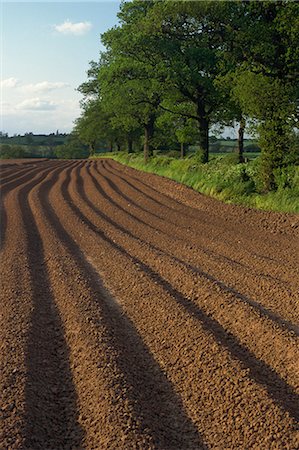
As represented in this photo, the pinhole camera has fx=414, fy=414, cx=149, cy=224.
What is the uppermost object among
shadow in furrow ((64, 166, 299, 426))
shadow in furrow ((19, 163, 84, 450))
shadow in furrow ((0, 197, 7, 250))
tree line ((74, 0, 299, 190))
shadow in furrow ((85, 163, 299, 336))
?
tree line ((74, 0, 299, 190))

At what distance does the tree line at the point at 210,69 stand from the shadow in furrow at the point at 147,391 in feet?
33.3

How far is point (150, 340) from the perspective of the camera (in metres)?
5.31

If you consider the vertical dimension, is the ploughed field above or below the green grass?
below

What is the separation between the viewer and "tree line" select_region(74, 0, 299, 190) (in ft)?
46.1

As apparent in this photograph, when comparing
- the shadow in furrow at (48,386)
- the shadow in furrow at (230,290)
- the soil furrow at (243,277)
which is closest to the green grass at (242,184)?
the soil furrow at (243,277)

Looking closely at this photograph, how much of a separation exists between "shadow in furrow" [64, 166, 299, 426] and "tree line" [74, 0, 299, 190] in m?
8.96

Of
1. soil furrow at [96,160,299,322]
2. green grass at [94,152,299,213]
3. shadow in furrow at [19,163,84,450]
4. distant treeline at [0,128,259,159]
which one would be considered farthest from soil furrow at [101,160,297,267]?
distant treeline at [0,128,259,159]

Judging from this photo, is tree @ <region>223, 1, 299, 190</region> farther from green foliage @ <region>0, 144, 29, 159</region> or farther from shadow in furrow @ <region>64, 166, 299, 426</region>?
green foliage @ <region>0, 144, 29, 159</region>

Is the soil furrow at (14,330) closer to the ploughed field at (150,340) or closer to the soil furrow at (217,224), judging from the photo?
the ploughed field at (150,340)

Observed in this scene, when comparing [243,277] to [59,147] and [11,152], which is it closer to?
[11,152]

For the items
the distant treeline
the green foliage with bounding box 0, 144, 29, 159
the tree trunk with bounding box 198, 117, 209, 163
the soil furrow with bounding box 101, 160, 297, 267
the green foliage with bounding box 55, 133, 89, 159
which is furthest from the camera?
the green foliage with bounding box 55, 133, 89, 159

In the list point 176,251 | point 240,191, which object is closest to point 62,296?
point 176,251

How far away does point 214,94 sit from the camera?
2270cm

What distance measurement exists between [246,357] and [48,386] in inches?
87.7
